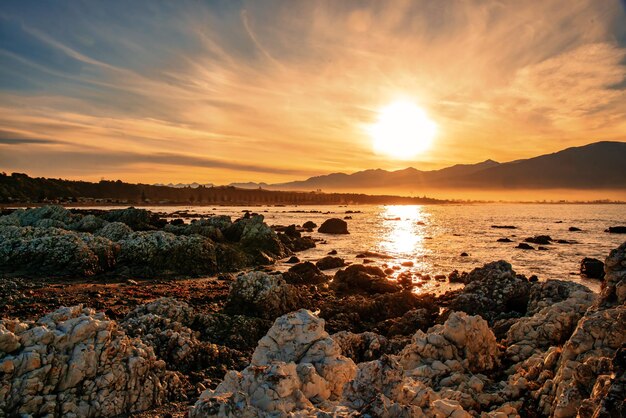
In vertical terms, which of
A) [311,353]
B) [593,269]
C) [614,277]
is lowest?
[593,269]

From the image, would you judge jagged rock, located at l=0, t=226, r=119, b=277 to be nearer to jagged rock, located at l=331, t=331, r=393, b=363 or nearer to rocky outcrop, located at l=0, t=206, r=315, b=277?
rocky outcrop, located at l=0, t=206, r=315, b=277

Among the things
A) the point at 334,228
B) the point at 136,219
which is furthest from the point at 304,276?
the point at 334,228

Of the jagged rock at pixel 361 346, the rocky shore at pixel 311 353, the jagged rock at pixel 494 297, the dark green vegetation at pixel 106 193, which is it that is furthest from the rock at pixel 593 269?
the dark green vegetation at pixel 106 193

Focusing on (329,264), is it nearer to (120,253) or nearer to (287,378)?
(120,253)

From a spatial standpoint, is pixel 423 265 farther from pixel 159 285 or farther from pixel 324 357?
pixel 324 357

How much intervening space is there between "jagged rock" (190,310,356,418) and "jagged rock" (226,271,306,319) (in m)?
7.92

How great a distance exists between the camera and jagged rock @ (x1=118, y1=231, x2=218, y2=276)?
24188mm

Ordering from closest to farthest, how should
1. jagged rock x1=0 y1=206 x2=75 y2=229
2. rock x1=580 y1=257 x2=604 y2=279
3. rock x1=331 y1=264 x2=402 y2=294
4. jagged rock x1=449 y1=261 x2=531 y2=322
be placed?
jagged rock x1=449 y1=261 x2=531 y2=322 < rock x1=331 y1=264 x2=402 y2=294 < rock x1=580 y1=257 x2=604 y2=279 < jagged rock x1=0 y1=206 x2=75 y2=229

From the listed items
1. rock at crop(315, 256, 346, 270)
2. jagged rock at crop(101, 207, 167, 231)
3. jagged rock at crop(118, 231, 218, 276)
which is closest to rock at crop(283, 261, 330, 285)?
rock at crop(315, 256, 346, 270)

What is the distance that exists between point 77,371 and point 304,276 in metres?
16.0

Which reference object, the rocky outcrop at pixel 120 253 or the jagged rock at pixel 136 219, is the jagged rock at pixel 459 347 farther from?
the jagged rock at pixel 136 219

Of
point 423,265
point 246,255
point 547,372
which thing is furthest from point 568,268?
point 547,372

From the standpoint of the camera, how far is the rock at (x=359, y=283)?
67.5ft

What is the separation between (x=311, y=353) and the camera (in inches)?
279
